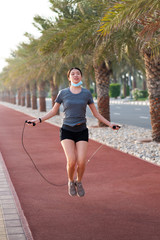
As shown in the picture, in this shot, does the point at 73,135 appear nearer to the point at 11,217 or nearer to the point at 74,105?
the point at 74,105

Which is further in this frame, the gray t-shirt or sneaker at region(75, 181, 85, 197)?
sneaker at region(75, 181, 85, 197)

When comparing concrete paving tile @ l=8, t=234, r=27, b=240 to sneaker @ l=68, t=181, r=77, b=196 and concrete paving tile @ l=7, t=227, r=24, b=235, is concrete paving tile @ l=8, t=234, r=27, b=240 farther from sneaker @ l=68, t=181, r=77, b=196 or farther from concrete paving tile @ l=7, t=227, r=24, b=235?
sneaker @ l=68, t=181, r=77, b=196

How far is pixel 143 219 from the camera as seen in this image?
557 centimetres

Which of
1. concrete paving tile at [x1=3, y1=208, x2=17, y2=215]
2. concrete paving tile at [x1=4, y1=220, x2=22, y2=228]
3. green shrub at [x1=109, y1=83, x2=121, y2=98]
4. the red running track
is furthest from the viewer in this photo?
green shrub at [x1=109, y1=83, x2=121, y2=98]

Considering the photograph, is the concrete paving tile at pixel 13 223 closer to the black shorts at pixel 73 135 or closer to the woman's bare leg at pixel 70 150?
the woman's bare leg at pixel 70 150

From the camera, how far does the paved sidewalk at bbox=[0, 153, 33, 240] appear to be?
16.1 ft

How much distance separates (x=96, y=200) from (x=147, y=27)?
15.9 ft

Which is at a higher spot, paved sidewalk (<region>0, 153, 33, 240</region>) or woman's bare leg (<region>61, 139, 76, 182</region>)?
woman's bare leg (<region>61, 139, 76, 182</region>)

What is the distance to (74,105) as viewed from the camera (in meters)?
6.01

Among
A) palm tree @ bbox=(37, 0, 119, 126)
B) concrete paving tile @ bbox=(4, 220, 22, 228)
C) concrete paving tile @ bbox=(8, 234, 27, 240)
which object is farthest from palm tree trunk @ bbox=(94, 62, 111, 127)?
concrete paving tile @ bbox=(8, 234, 27, 240)

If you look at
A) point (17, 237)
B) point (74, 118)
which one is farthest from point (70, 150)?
point (17, 237)

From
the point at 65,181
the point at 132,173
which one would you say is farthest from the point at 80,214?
the point at 132,173

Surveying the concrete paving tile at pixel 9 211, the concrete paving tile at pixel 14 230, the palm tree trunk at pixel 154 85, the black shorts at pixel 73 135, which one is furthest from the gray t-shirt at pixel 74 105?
the palm tree trunk at pixel 154 85

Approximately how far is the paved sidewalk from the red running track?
0.12 meters
